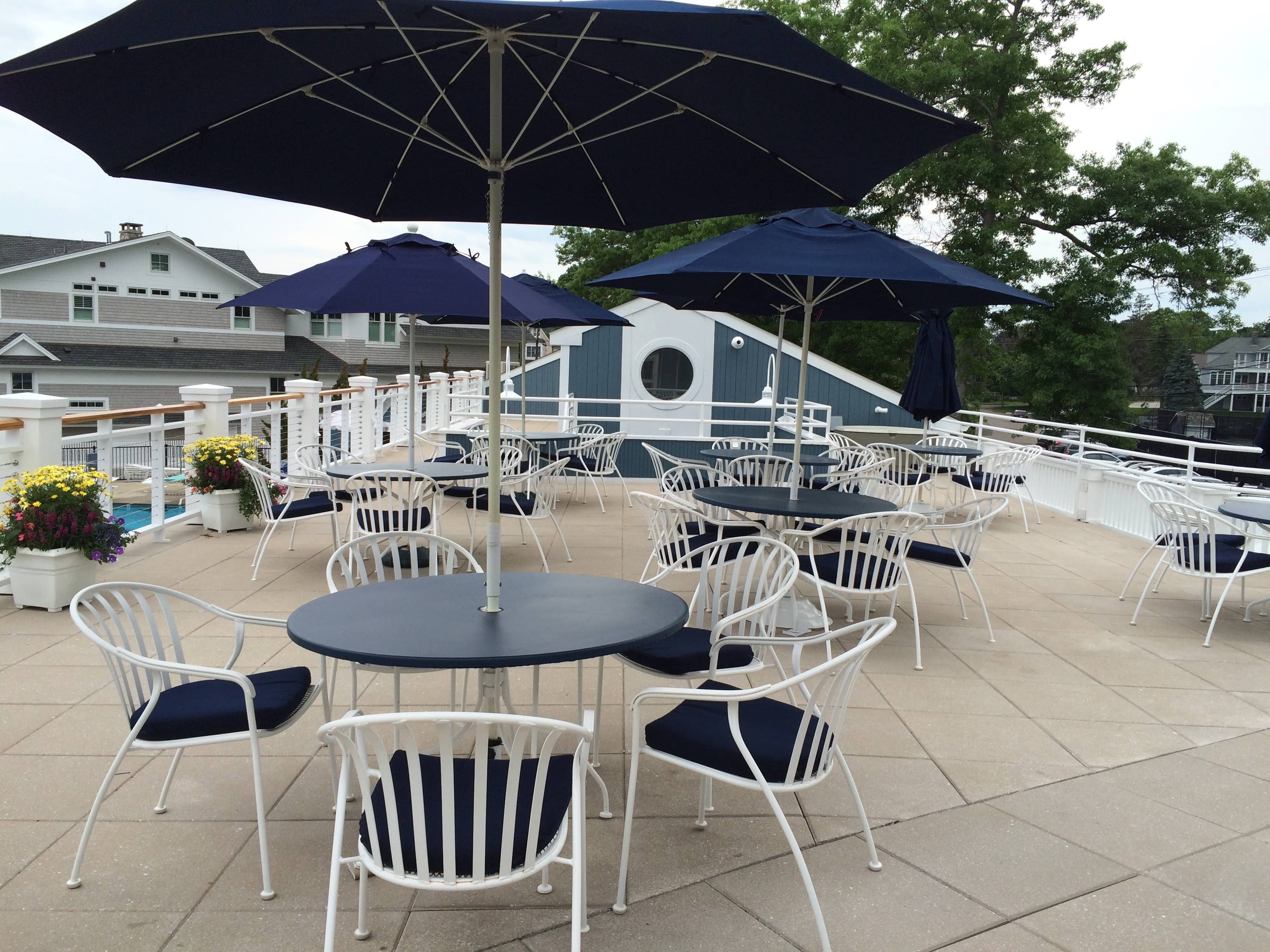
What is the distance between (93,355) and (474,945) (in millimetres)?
27171

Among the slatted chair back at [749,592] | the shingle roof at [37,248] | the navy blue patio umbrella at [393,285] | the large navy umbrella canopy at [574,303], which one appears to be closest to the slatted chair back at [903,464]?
the large navy umbrella canopy at [574,303]

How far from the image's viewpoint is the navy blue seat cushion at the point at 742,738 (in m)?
2.38

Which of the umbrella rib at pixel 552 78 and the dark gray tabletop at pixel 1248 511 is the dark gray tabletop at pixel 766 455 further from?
the umbrella rib at pixel 552 78

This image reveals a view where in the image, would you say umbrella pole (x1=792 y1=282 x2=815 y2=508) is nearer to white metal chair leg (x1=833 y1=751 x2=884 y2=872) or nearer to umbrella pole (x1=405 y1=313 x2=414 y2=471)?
umbrella pole (x1=405 y1=313 x2=414 y2=471)

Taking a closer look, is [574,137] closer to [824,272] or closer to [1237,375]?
[824,272]

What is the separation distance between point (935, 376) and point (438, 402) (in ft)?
31.4

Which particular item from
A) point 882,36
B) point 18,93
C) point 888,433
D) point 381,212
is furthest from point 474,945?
point 882,36

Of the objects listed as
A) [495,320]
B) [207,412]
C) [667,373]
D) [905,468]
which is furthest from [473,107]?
[667,373]

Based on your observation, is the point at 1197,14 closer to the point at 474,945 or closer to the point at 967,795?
the point at 967,795

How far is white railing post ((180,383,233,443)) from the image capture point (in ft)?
25.1

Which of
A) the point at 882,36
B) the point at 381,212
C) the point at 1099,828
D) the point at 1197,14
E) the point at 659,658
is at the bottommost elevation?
the point at 1099,828

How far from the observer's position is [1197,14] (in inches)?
493

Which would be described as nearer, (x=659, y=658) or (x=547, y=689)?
(x=659, y=658)

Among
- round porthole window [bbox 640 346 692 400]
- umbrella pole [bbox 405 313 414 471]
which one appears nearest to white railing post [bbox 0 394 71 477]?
umbrella pole [bbox 405 313 414 471]
